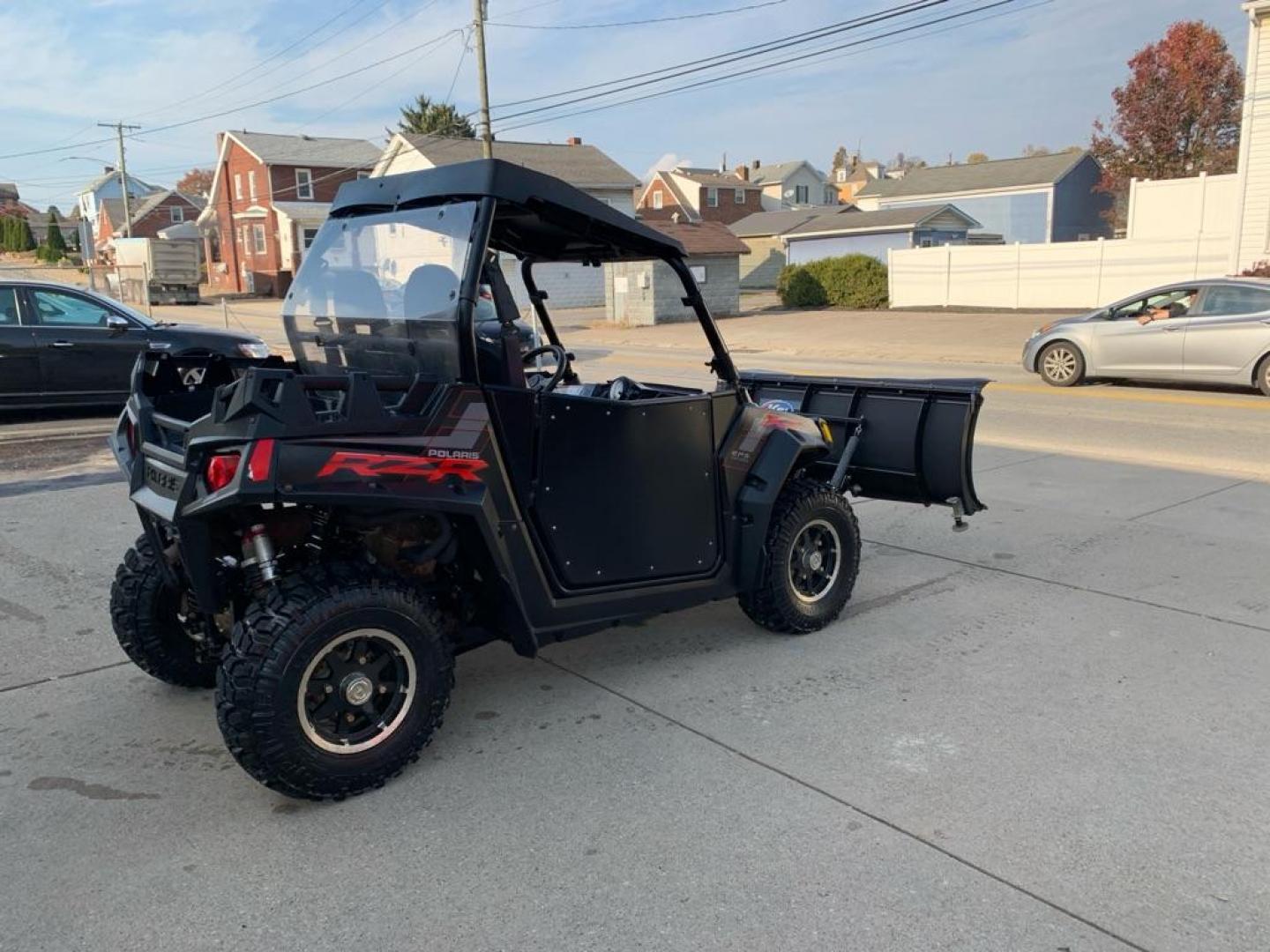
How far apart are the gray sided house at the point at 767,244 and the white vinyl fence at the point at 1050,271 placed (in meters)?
19.0

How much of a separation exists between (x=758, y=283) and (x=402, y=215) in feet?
168

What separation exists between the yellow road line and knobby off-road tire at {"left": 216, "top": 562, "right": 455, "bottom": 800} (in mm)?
11578

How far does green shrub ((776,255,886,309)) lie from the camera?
112ft

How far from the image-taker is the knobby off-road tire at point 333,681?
3.13 m

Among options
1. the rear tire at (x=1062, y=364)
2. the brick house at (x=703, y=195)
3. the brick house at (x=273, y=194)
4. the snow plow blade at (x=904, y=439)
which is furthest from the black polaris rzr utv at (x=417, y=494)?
the brick house at (x=703, y=195)

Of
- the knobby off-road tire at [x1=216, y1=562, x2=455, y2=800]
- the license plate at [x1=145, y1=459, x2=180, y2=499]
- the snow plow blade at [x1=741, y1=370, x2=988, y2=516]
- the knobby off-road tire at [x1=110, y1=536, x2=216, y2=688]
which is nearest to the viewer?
the knobby off-road tire at [x1=216, y1=562, x2=455, y2=800]

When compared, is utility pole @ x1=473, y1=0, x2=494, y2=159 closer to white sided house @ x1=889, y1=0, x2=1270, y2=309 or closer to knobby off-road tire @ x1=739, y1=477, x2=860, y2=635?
white sided house @ x1=889, y1=0, x2=1270, y2=309

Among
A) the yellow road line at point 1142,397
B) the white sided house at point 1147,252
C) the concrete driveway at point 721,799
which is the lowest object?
the concrete driveway at point 721,799

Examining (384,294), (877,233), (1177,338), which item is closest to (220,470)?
(384,294)

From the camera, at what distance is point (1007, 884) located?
2.87 metres

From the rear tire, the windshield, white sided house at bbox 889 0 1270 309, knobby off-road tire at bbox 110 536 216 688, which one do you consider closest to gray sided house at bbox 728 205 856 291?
white sided house at bbox 889 0 1270 309

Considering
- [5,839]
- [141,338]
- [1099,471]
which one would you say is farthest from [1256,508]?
[141,338]

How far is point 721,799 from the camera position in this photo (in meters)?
3.37

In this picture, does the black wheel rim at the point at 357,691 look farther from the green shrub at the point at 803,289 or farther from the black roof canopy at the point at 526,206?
the green shrub at the point at 803,289
